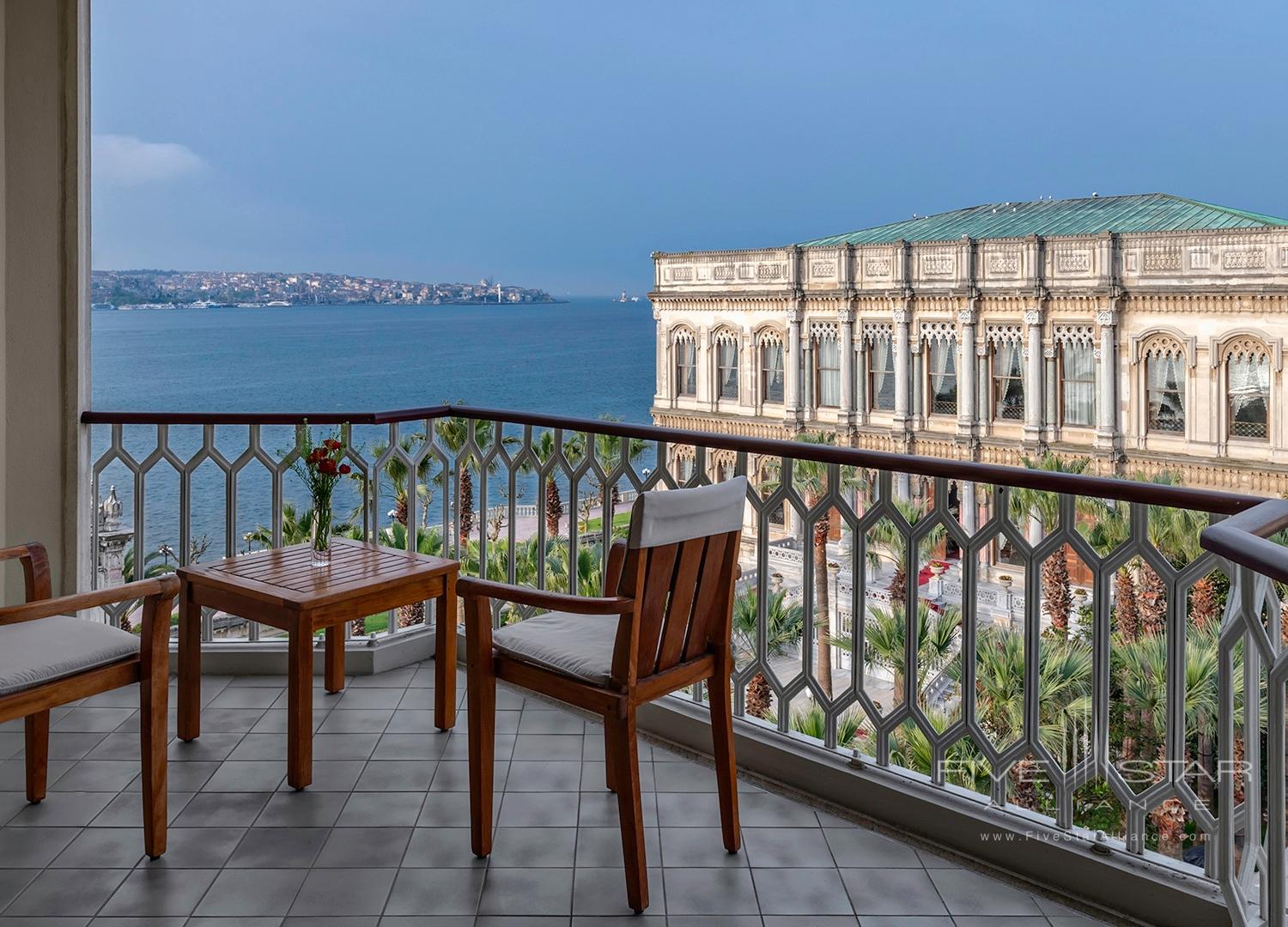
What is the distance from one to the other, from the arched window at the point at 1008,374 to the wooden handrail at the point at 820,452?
24609 millimetres

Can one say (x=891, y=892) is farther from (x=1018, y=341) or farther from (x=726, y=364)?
(x=726, y=364)

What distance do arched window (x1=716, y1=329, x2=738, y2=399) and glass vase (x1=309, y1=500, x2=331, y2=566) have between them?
27175 mm

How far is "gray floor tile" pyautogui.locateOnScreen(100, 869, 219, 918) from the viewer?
2.23m

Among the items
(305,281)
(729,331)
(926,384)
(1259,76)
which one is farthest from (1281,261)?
(305,281)

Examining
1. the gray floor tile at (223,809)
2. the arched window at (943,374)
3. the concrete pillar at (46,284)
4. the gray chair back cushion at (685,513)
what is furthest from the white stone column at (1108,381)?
the gray floor tile at (223,809)

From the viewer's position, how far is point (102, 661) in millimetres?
2453

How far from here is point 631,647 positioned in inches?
88.7

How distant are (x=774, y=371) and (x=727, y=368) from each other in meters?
1.53

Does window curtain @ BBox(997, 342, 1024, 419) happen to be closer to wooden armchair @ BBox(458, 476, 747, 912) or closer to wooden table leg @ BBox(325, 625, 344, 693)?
wooden table leg @ BBox(325, 625, 344, 693)

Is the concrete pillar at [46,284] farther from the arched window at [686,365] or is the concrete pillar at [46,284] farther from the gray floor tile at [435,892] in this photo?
the arched window at [686,365]

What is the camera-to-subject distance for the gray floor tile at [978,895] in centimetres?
226

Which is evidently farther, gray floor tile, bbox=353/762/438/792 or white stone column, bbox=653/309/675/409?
white stone column, bbox=653/309/675/409

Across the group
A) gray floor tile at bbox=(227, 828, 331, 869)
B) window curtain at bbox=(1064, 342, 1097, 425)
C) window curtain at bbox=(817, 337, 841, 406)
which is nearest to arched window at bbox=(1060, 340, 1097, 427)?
window curtain at bbox=(1064, 342, 1097, 425)

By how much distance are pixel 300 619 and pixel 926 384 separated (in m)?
26.8
